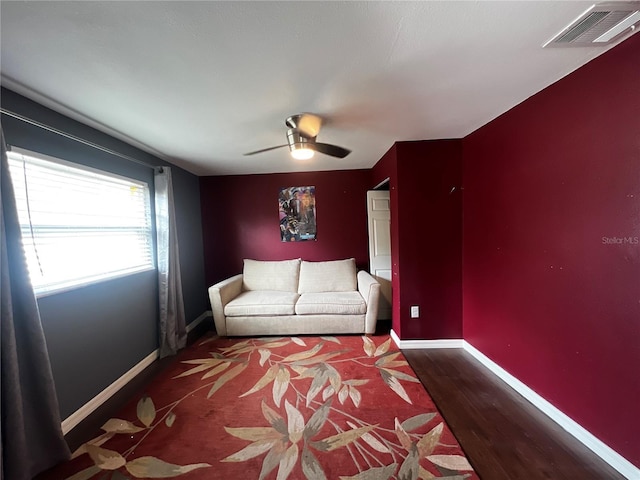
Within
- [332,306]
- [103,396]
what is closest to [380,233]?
[332,306]

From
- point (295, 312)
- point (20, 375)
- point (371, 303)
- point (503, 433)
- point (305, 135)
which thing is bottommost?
point (503, 433)

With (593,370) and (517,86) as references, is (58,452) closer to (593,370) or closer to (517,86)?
(593,370)

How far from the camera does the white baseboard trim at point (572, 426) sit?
4.15 ft

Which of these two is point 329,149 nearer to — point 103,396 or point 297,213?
point 297,213

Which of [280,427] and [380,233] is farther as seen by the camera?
[380,233]

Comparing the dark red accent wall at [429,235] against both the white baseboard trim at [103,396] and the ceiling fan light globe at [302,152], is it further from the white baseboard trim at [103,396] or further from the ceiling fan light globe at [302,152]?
the white baseboard trim at [103,396]

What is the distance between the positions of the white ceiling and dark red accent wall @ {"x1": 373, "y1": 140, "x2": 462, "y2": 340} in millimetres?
492

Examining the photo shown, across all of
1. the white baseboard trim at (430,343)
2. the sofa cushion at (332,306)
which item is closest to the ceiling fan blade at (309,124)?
the sofa cushion at (332,306)

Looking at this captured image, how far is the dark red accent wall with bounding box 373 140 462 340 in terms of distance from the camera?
8.22 feet

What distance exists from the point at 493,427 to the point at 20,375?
9.22 feet

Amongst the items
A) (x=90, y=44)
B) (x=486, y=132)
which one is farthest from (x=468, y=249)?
(x=90, y=44)

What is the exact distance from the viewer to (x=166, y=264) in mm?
2594

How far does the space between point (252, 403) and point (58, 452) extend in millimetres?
1090

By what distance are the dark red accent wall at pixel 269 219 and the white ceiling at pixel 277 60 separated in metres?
1.69
